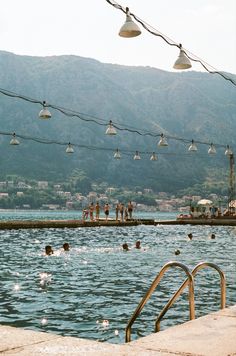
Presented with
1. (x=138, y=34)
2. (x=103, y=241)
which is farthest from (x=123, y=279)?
(x=103, y=241)

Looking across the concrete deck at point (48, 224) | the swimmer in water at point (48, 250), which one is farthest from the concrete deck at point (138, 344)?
the concrete deck at point (48, 224)

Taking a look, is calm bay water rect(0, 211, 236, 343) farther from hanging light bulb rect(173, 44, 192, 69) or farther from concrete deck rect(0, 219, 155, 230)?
concrete deck rect(0, 219, 155, 230)

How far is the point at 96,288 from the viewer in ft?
51.8

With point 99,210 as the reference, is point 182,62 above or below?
above

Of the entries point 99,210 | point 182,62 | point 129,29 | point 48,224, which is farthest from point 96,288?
point 99,210

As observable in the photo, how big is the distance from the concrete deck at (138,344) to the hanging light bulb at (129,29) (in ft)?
17.7

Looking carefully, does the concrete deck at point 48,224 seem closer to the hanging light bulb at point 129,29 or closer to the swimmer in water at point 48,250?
the swimmer in water at point 48,250

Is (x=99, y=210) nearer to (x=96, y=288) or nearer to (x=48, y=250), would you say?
(x=48, y=250)

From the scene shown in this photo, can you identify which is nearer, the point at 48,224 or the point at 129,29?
the point at 129,29

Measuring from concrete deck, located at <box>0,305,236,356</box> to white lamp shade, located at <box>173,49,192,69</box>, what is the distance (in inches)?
267

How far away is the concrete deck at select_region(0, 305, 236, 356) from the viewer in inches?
193

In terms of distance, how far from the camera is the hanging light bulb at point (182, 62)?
11.6 m

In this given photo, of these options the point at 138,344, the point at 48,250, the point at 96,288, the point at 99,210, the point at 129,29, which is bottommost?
the point at 96,288

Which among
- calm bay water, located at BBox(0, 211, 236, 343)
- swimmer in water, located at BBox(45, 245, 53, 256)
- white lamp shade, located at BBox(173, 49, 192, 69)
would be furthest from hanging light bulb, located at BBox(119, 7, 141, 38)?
swimmer in water, located at BBox(45, 245, 53, 256)
